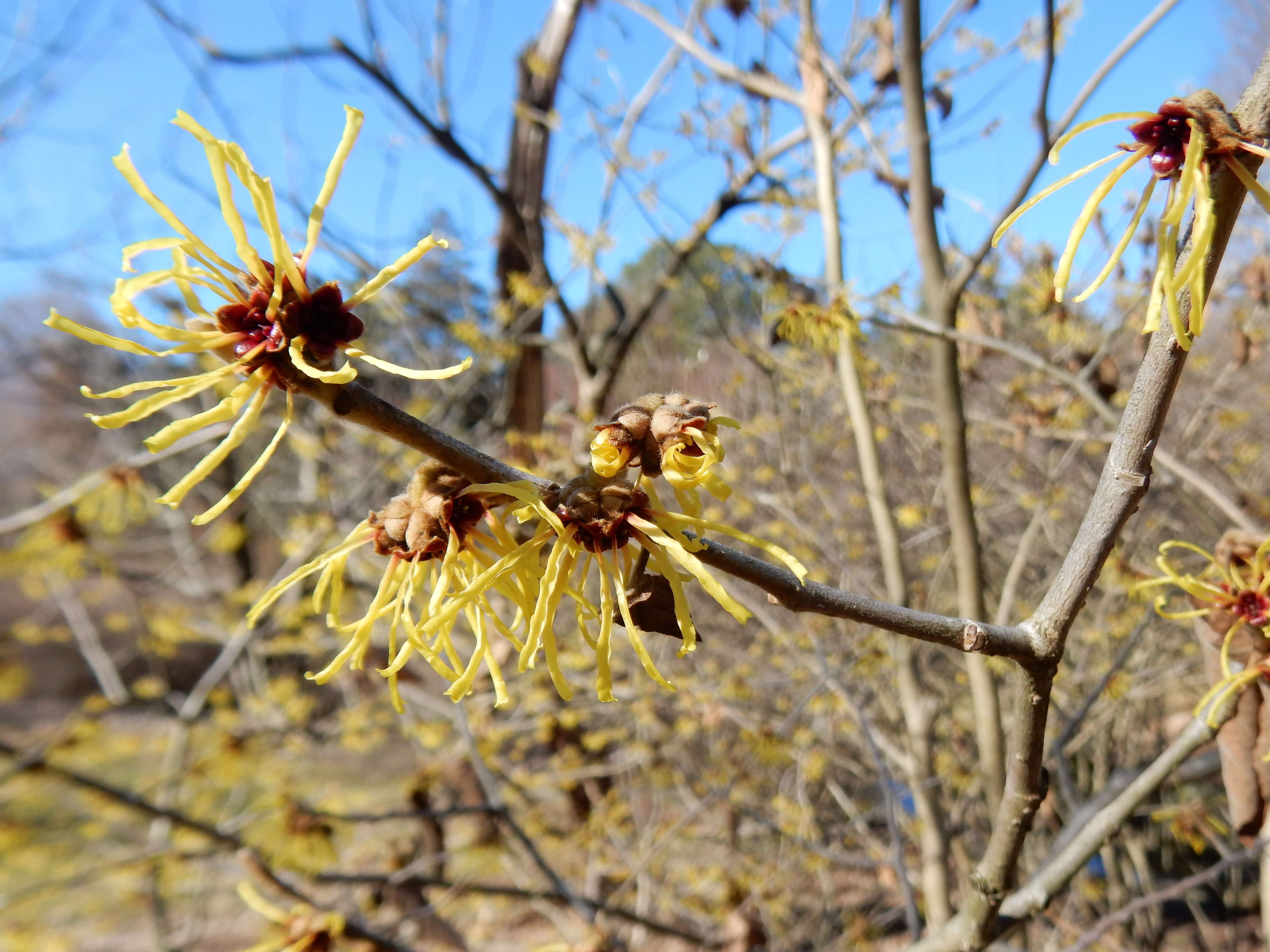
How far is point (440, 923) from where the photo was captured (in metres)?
3.70

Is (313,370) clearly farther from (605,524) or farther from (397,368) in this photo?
(605,524)

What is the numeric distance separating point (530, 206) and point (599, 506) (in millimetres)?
3542

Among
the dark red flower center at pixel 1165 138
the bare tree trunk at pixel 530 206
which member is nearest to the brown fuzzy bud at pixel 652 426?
the dark red flower center at pixel 1165 138

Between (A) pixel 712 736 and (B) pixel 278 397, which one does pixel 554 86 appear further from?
(A) pixel 712 736

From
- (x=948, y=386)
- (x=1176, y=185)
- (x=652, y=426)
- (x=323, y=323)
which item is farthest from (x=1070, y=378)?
(x=323, y=323)

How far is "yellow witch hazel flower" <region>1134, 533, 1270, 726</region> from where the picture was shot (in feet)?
3.03

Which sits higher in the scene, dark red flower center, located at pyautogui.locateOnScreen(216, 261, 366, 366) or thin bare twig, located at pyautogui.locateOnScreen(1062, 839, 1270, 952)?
dark red flower center, located at pyautogui.locateOnScreen(216, 261, 366, 366)

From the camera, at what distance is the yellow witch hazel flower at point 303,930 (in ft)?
4.33

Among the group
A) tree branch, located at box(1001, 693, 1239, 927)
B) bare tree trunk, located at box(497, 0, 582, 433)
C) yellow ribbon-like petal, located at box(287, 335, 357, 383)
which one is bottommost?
tree branch, located at box(1001, 693, 1239, 927)

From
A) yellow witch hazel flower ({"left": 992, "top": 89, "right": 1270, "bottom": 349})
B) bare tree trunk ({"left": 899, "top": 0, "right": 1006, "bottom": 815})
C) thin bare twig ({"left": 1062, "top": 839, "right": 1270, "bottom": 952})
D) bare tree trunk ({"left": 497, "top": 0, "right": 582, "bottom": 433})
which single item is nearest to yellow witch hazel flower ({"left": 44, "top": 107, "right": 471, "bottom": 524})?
yellow witch hazel flower ({"left": 992, "top": 89, "right": 1270, "bottom": 349})

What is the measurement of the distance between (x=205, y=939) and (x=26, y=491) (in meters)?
12.0

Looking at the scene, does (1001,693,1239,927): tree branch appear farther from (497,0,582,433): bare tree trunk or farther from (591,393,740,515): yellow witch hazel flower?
(497,0,582,433): bare tree trunk

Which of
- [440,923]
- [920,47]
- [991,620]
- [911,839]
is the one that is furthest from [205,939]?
[920,47]

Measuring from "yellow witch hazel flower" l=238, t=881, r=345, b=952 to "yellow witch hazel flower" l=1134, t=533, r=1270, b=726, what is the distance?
142 centimetres
